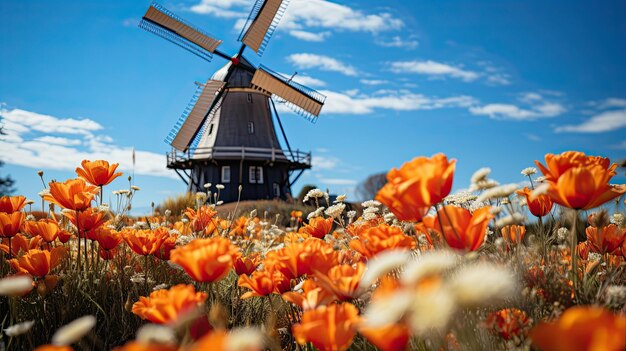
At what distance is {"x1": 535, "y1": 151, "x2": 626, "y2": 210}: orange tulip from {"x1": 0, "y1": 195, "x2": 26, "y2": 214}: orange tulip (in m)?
2.99

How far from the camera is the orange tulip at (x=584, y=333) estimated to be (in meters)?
0.83

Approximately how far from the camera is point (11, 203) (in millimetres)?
3121

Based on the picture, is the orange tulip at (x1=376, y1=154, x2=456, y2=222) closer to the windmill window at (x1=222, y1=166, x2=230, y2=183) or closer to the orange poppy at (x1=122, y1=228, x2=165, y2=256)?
the orange poppy at (x1=122, y1=228, x2=165, y2=256)

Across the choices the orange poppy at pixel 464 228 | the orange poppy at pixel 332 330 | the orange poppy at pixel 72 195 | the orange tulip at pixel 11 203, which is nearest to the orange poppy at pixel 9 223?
the orange tulip at pixel 11 203

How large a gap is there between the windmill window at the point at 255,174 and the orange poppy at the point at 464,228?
2404cm

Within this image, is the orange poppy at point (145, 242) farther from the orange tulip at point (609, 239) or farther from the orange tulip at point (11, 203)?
the orange tulip at point (609, 239)

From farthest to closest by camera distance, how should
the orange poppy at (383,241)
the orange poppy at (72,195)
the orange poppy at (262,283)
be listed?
the orange poppy at (72,195) < the orange poppy at (262,283) < the orange poppy at (383,241)

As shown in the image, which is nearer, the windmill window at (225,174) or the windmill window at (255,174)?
the windmill window at (225,174)

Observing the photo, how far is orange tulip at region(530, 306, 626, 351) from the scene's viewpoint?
0.83 m

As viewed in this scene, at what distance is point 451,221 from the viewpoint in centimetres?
159

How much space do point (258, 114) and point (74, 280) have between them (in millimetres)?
23448

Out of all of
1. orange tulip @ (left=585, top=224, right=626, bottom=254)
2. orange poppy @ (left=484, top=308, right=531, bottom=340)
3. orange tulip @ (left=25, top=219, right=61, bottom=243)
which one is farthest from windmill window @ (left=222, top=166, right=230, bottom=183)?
orange poppy @ (left=484, top=308, right=531, bottom=340)

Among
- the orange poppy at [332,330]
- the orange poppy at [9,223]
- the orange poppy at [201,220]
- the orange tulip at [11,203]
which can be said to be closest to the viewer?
the orange poppy at [332,330]

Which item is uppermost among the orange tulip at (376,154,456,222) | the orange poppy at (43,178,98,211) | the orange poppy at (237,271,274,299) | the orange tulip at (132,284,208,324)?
the orange tulip at (376,154,456,222)
